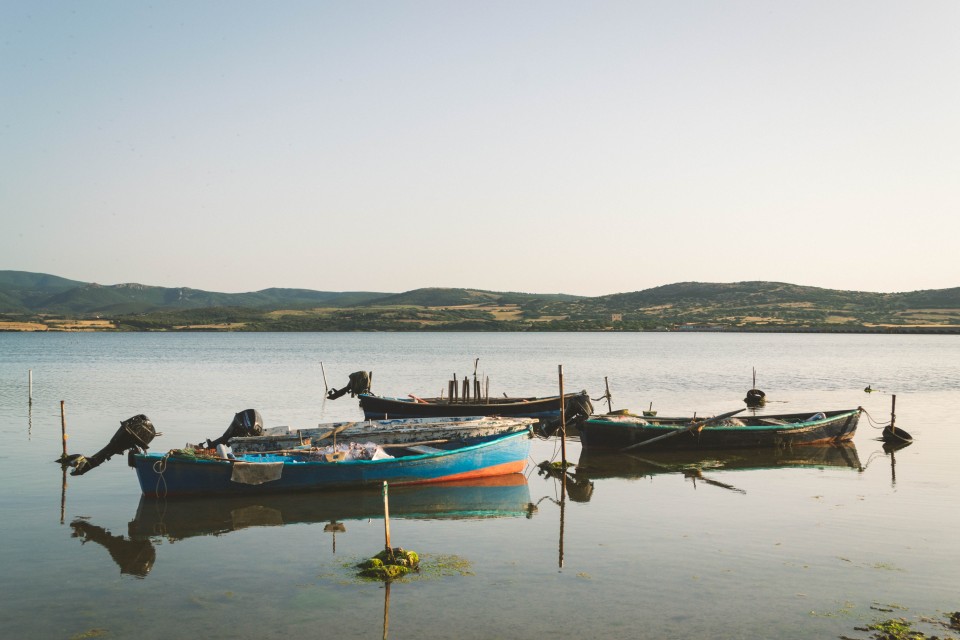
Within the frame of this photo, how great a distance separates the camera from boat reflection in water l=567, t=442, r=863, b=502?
940 inches

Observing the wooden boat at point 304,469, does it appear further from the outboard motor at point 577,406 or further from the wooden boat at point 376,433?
the outboard motor at point 577,406

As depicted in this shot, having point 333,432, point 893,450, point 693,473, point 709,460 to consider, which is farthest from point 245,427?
point 893,450

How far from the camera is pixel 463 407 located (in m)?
35.8

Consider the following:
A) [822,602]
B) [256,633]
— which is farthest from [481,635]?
[822,602]

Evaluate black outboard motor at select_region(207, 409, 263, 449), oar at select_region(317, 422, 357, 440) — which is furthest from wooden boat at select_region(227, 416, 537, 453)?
black outboard motor at select_region(207, 409, 263, 449)

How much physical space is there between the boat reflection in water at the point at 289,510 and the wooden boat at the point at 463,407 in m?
14.2

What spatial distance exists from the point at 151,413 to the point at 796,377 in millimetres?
49435

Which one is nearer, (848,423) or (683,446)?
(683,446)

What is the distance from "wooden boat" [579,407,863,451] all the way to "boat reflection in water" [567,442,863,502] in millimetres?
257

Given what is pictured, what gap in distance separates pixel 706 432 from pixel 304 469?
1434 centimetres

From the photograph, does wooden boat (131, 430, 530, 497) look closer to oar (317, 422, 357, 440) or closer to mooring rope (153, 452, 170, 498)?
mooring rope (153, 452, 170, 498)

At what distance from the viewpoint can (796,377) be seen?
2616 inches

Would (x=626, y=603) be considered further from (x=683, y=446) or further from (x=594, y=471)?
(x=683, y=446)

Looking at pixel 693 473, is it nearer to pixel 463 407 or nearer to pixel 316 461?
pixel 316 461
